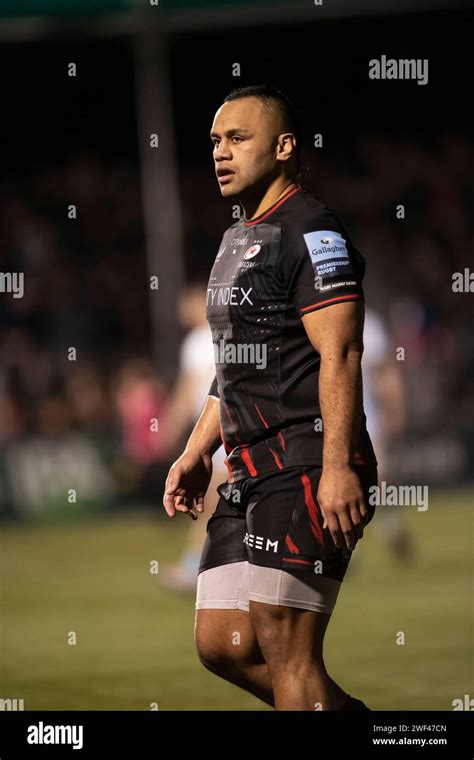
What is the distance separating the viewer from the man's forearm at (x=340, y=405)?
14.9ft

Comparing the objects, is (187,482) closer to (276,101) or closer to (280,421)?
(280,421)

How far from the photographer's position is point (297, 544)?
4695 mm

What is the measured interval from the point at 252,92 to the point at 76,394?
14.9 metres

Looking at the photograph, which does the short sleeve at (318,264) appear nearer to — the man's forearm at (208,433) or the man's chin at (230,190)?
the man's chin at (230,190)

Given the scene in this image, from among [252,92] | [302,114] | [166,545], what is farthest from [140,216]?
[252,92]

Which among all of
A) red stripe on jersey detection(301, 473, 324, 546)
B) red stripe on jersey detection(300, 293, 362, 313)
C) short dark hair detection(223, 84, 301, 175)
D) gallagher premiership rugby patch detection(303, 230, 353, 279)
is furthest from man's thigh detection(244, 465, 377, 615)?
short dark hair detection(223, 84, 301, 175)

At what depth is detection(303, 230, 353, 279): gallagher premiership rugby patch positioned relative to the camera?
15.2 ft

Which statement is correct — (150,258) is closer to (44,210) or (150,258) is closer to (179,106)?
(44,210)

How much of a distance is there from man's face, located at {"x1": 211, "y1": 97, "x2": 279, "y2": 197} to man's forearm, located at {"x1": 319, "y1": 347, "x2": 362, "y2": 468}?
76 cm

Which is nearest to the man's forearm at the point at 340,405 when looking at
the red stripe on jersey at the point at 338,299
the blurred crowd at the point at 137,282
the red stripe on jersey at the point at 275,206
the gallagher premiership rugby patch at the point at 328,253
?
the red stripe on jersey at the point at 338,299

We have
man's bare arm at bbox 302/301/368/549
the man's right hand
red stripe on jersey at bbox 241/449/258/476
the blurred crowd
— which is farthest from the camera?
the blurred crowd

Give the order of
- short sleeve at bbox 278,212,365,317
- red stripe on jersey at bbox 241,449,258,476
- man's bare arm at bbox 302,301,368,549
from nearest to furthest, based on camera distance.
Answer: man's bare arm at bbox 302,301,368,549
short sleeve at bbox 278,212,365,317
red stripe on jersey at bbox 241,449,258,476

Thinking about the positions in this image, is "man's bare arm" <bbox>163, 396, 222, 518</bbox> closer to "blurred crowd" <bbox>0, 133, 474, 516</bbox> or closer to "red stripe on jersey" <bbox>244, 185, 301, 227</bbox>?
"red stripe on jersey" <bbox>244, 185, 301, 227</bbox>

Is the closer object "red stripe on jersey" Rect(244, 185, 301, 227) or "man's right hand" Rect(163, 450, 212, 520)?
"red stripe on jersey" Rect(244, 185, 301, 227)
